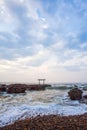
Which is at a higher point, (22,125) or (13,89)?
(13,89)

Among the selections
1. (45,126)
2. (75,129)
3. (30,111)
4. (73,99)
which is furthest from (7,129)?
(73,99)

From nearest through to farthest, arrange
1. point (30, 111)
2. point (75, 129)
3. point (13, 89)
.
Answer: point (75, 129) → point (30, 111) → point (13, 89)

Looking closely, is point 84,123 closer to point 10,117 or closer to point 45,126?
point 45,126

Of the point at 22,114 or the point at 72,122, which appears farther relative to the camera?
the point at 22,114

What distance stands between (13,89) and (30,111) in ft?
86.8

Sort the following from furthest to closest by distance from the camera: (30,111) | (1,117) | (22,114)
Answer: (30,111) → (22,114) → (1,117)

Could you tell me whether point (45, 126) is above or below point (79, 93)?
below

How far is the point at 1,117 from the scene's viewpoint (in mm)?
12750

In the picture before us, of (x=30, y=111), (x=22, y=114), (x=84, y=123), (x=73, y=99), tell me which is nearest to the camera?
(x=84, y=123)

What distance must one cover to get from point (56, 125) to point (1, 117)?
441cm

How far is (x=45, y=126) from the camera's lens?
9.41 meters

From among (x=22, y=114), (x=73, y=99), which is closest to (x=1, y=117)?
(x=22, y=114)

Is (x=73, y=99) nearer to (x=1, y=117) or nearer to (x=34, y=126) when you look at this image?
(x=1, y=117)

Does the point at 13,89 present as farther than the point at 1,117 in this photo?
Yes
